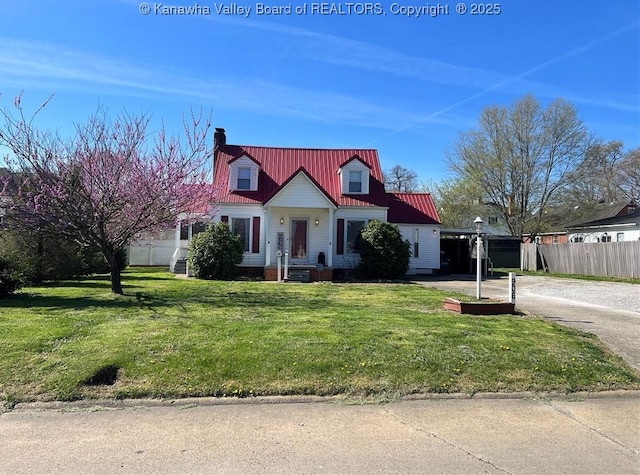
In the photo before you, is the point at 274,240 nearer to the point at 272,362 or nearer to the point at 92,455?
the point at 272,362

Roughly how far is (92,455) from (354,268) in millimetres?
17860

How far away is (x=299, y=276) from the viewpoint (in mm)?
18984

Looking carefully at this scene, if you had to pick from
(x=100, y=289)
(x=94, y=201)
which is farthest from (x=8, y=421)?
(x=100, y=289)

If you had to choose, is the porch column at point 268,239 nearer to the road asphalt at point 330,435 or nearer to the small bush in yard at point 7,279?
the small bush in yard at point 7,279

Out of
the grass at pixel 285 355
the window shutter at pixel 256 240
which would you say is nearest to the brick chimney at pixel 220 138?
the window shutter at pixel 256 240

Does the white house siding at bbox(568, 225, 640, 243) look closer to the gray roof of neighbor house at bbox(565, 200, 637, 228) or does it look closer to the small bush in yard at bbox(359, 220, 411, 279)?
the gray roof of neighbor house at bbox(565, 200, 637, 228)

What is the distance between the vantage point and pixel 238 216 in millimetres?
21359

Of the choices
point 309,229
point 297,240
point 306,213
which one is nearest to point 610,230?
point 309,229

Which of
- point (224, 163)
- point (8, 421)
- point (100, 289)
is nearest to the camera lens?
point (8, 421)

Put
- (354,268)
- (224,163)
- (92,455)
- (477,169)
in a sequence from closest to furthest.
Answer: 1. (92,455)
2. (354,268)
3. (224,163)
4. (477,169)

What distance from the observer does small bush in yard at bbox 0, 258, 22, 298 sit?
10297 mm

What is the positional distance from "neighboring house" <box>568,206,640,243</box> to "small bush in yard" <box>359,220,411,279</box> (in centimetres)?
1668

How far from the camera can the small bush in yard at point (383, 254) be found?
64.1 ft

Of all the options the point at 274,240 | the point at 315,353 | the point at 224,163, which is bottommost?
the point at 315,353
